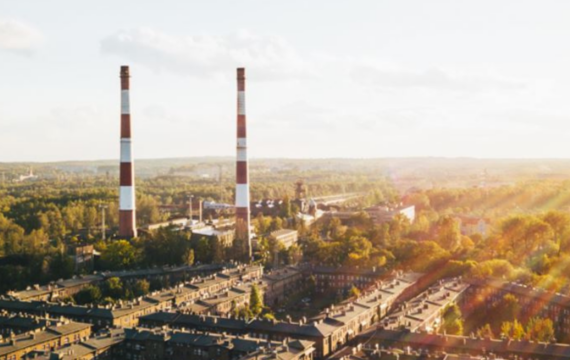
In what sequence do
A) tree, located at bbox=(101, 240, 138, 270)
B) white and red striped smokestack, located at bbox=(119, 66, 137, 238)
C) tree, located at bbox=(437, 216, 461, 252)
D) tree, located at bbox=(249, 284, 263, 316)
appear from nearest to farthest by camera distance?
1. tree, located at bbox=(249, 284, 263, 316)
2. tree, located at bbox=(101, 240, 138, 270)
3. white and red striped smokestack, located at bbox=(119, 66, 137, 238)
4. tree, located at bbox=(437, 216, 461, 252)

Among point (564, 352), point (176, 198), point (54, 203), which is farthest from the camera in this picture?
point (176, 198)

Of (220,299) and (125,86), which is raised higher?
(125,86)

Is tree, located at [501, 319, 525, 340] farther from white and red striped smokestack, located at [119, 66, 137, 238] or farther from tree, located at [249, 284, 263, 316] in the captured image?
white and red striped smokestack, located at [119, 66, 137, 238]

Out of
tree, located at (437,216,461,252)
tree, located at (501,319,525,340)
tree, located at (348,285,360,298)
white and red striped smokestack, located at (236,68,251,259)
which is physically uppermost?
white and red striped smokestack, located at (236,68,251,259)

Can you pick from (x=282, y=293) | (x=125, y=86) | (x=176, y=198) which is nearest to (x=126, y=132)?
(x=125, y=86)

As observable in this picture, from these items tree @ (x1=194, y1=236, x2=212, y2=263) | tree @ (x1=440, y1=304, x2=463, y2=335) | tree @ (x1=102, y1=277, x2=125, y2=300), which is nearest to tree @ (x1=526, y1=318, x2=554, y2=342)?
tree @ (x1=440, y1=304, x2=463, y2=335)

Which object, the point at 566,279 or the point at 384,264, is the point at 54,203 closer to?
the point at 384,264

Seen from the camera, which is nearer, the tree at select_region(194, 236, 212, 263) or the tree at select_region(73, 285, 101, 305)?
the tree at select_region(73, 285, 101, 305)
